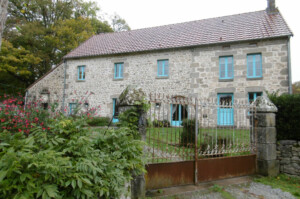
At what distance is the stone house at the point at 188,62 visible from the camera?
10875 mm

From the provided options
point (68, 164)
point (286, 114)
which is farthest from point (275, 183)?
point (68, 164)

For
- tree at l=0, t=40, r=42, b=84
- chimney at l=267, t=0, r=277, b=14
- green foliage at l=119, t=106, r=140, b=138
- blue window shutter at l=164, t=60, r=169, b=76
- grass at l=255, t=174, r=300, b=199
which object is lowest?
grass at l=255, t=174, r=300, b=199

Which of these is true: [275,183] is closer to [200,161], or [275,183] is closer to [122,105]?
[200,161]

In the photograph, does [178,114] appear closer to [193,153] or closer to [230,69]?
[230,69]

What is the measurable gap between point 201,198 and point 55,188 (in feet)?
8.91

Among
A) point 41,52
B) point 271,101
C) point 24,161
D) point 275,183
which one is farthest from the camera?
point 41,52

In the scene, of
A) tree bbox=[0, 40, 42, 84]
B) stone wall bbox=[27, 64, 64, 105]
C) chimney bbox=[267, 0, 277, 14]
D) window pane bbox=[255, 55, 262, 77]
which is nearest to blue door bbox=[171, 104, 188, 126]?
window pane bbox=[255, 55, 262, 77]

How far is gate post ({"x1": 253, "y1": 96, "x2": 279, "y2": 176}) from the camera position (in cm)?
496

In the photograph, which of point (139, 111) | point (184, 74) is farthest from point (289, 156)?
point (184, 74)

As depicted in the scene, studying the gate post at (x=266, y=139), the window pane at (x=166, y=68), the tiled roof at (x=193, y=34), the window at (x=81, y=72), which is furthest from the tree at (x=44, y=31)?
the gate post at (x=266, y=139)

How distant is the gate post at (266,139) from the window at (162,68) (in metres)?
8.24

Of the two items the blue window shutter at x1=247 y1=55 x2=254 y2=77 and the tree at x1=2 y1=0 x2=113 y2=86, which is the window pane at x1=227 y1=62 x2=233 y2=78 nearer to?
the blue window shutter at x1=247 y1=55 x2=254 y2=77

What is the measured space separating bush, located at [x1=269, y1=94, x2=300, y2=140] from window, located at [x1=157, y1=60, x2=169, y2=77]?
26.7ft

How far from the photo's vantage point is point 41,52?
20141 millimetres
